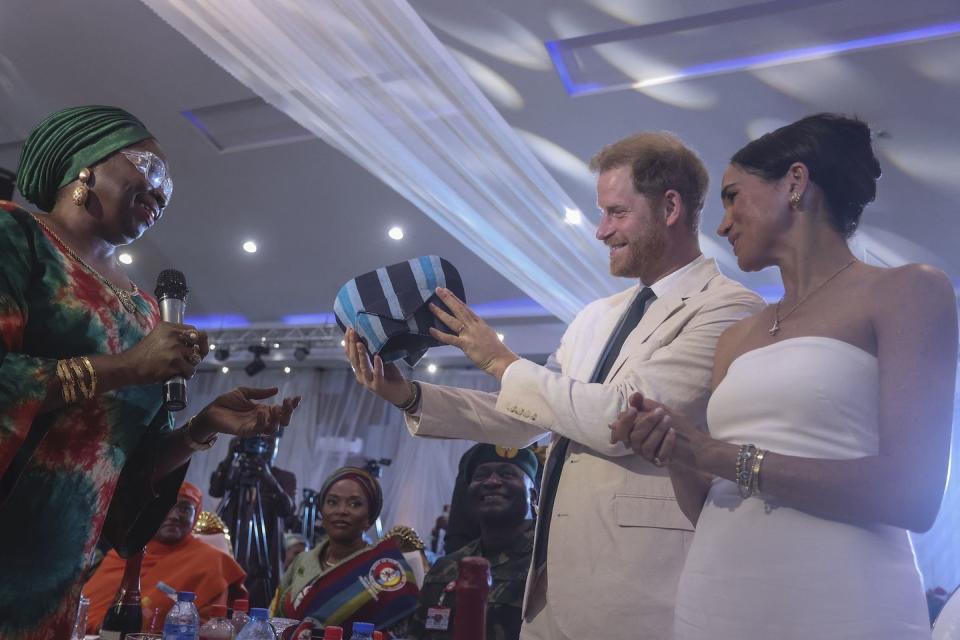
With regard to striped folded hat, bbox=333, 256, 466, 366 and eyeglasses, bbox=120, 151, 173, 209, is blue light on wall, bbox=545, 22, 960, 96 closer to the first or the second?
striped folded hat, bbox=333, 256, 466, 366

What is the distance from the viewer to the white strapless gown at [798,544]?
122 cm

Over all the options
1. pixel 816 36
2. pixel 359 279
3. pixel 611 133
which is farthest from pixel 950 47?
pixel 359 279

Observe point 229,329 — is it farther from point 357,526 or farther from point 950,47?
point 950,47

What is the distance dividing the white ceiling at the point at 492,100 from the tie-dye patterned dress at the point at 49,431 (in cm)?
397

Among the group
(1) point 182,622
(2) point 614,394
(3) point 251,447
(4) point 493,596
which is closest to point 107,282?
(2) point 614,394

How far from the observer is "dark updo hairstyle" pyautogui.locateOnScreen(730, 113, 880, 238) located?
1526 millimetres

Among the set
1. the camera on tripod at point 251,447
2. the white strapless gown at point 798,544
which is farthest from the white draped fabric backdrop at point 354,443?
the white strapless gown at point 798,544

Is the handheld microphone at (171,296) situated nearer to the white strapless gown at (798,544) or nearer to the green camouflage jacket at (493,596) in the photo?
the white strapless gown at (798,544)

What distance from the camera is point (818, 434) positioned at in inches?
52.1

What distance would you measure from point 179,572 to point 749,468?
3052 mm

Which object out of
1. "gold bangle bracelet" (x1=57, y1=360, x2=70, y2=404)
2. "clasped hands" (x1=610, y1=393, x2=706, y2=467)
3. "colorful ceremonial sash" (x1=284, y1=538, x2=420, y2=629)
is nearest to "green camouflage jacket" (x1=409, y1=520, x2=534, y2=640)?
"colorful ceremonial sash" (x1=284, y1=538, x2=420, y2=629)

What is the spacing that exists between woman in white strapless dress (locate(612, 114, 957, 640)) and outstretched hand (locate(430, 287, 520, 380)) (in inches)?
16.8

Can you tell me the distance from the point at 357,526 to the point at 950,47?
13.4 ft

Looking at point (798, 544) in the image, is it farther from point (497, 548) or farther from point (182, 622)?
point (497, 548)
